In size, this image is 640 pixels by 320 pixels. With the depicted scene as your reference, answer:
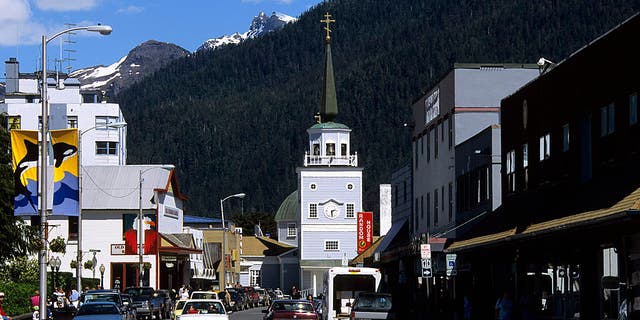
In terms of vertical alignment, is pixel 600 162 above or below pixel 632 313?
above

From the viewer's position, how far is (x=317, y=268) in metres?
133

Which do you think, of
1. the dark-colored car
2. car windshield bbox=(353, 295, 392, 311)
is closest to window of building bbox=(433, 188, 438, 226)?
the dark-colored car

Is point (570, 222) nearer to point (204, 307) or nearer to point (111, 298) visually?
point (204, 307)

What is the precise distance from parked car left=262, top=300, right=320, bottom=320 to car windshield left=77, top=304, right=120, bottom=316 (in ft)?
21.5

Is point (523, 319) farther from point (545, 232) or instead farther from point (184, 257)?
point (184, 257)

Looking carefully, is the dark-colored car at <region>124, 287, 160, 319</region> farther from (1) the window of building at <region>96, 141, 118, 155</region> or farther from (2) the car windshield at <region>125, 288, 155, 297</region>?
(1) the window of building at <region>96, 141, 118, 155</region>

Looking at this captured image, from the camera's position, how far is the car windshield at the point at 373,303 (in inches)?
1658

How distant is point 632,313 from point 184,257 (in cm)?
7645

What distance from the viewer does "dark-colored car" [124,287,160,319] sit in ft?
191

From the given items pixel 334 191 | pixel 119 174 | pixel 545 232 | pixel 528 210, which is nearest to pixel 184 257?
pixel 119 174

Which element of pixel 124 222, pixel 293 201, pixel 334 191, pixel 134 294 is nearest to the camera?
pixel 134 294

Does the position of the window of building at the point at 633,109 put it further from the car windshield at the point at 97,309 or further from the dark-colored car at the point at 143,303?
the dark-colored car at the point at 143,303

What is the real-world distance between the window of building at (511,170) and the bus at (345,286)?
7232mm

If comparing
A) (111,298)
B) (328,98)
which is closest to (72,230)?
(111,298)
